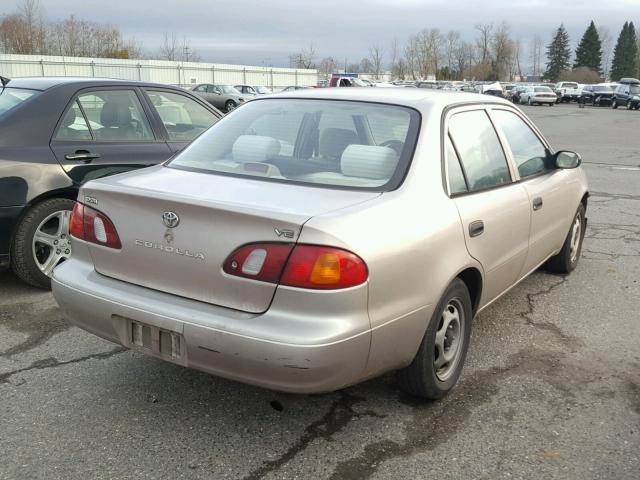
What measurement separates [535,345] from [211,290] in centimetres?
238

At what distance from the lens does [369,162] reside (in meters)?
3.30

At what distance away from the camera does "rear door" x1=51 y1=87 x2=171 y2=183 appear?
16.7ft

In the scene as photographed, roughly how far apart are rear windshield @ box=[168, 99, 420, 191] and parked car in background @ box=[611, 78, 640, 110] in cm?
4789

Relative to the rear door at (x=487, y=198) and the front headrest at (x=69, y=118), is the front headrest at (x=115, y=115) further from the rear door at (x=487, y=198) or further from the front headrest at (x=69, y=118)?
the rear door at (x=487, y=198)

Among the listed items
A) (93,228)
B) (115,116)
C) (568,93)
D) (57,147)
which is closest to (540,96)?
(568,93)

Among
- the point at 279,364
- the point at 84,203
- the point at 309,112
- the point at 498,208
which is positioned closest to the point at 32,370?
the point at 84,203

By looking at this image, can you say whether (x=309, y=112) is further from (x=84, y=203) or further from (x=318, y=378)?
(x=318, y=378)

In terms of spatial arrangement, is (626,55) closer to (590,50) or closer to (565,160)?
(590,50)

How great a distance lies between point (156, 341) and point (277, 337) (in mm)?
635

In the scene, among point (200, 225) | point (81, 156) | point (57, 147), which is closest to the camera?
point (200, 225)

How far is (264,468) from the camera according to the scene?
2.81 meters

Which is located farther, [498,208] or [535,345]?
[535,345]

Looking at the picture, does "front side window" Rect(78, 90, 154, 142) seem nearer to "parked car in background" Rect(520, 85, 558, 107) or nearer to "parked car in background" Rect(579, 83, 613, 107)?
"parked car in background" Rect(520, 85, 558, 107)

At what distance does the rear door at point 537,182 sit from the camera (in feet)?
14.3
